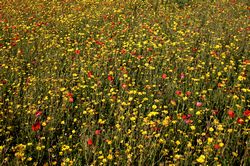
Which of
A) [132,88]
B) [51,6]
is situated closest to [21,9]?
[51,6]

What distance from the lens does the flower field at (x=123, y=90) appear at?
3238 mm

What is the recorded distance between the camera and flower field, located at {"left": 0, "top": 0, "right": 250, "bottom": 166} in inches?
127

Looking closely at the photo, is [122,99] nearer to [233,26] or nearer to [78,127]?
[78,127]

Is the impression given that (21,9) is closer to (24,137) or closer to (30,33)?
(30,33)

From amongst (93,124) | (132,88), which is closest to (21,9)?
(132,88)

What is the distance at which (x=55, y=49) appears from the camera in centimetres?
619

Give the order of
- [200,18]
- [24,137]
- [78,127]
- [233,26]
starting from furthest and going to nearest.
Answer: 1. [200,18]
2. [233,26]
3. [78,127]
4. [24,137]

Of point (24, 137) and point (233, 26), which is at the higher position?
point (233, 26)

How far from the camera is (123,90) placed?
14.6 ft

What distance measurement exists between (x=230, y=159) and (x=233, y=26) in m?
5.59

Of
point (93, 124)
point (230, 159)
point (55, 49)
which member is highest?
point (55, 49)

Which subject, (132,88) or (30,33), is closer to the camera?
(132,88)

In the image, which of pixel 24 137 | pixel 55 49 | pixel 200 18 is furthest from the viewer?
pixel 200 18

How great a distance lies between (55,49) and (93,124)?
10.3 feet
